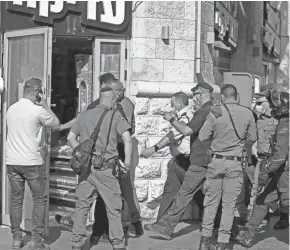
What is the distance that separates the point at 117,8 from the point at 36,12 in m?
1.18

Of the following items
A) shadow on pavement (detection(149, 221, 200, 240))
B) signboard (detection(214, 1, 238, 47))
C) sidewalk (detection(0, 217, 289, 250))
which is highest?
signboard (detection(214, 1, 238, 47))

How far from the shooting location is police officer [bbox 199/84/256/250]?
8.08 meters

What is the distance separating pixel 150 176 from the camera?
995 cm

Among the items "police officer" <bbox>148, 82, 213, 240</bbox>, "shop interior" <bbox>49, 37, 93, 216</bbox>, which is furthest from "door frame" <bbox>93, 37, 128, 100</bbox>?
"police officer" <bbox>148, 82, 213, 240</bbox>

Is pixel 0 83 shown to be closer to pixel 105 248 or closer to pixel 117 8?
pixel 117 8

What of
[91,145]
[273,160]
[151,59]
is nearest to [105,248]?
[91,145]

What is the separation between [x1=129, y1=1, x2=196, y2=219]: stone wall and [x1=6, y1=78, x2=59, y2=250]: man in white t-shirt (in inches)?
81.3

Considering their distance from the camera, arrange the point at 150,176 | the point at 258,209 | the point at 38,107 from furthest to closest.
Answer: the point at 150,176
the point at 258,209
the point at 38,107

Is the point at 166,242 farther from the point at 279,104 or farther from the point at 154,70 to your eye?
the point at 154,70

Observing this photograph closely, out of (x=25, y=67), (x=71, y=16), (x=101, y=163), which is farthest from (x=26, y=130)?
(x=71, y=16)

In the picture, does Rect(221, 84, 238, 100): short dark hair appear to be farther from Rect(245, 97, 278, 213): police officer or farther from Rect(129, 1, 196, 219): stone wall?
Rect(245, 97, 278, 213): police officer

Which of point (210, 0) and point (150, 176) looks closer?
point (150, 176)

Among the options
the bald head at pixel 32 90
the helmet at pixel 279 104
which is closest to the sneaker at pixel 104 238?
the bald head at pixel 32 90

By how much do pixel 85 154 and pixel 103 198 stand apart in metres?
0.54
